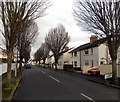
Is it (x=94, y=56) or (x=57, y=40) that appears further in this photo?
(x=57, y=40)

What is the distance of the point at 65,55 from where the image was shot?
6919 cm

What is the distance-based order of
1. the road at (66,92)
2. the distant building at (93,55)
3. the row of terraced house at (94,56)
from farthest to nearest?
the distant building at (93,55) → the row of terraced house at (94,56) → the road at (66,92)

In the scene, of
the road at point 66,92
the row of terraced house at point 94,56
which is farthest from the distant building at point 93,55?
the road at point 66,92

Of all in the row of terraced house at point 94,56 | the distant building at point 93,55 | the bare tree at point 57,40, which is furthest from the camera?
the bare tree at point 57,40

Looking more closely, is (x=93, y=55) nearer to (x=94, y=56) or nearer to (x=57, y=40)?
(x=94, y=56)

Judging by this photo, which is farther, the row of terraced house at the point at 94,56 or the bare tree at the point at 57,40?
the bare tree at the point at 57,40

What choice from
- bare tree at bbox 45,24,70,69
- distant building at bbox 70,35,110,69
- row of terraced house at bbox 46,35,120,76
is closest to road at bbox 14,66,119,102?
row of terraced house at bbox 46,35,120,76

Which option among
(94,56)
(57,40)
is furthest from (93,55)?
(57,40)

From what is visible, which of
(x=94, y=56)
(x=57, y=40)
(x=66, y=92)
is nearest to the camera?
(x=66, y=92)

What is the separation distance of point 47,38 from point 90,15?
41738 mm

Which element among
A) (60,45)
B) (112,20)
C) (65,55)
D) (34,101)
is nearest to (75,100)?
(34,101)

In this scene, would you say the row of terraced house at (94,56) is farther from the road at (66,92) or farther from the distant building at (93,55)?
the road at (66,92)

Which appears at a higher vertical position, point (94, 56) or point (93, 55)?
point (93, 55)

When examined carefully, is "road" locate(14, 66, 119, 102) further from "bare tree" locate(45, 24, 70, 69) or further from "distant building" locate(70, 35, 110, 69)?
"bare tree" locate(45, 24, 70, 69)
